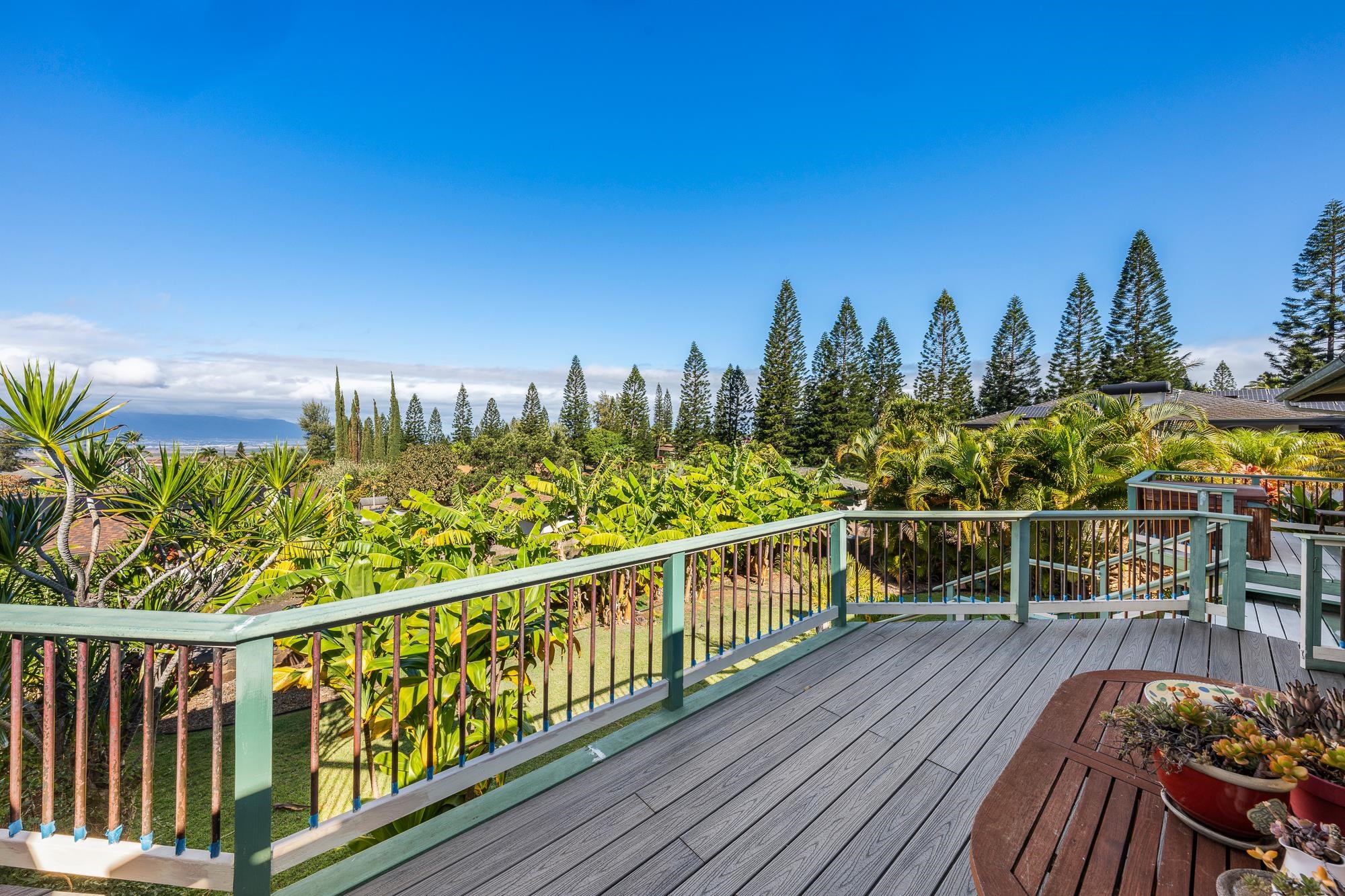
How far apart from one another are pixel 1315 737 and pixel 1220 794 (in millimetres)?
229

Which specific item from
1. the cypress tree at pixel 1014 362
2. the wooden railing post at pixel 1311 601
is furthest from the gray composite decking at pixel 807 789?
the cypress tree at pixel 1014 362

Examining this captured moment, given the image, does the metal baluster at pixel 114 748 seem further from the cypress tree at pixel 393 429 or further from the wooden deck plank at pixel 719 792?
the cypress tree at pixel 393 429

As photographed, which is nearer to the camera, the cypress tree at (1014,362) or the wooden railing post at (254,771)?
the wooden railing post at (254,771)

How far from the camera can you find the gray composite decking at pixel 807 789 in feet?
5.56

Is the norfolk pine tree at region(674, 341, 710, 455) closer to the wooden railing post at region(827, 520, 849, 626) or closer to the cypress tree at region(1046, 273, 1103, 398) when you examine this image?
the cypress tree at region(1046, 273, 1103, 398)

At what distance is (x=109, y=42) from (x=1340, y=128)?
31166mm

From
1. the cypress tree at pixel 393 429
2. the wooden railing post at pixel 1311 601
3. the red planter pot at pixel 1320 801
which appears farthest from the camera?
the cypress tree at pixel 393 429

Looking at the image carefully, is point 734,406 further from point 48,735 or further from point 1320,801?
point 1320,801

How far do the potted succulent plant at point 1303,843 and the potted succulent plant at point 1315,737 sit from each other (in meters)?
0.11

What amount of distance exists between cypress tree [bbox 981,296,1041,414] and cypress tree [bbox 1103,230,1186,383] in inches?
180

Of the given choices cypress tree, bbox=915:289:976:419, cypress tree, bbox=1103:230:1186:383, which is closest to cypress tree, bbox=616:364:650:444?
cypress tree, bbox=915:289:976:419

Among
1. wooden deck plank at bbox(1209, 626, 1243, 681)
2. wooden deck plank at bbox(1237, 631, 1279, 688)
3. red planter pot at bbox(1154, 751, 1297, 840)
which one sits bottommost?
wooden deck plank at bbox(1237, 631, 1279, 688)

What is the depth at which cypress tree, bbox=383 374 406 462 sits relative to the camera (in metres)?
46.4

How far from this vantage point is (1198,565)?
13.0 ft
